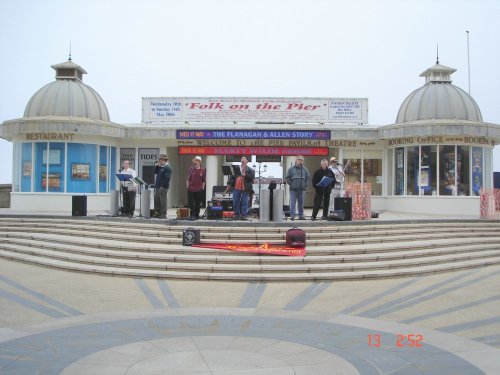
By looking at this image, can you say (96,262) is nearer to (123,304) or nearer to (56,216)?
(123,304)

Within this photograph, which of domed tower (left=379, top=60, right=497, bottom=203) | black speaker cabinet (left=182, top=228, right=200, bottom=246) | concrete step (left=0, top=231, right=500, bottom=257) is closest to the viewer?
concrete step (left=0, top=231, right=500, bottom=257)

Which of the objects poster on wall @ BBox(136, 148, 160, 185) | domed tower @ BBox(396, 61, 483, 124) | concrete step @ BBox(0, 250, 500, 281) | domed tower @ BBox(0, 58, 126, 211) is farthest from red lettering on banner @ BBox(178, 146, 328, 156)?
concrete step @ BBox(0, 250, 500, 281)

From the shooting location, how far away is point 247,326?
779 centimetres

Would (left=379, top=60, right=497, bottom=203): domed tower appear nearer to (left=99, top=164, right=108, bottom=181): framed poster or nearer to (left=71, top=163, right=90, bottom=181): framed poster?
(left=99, top=164, right=108, bottom=181): framed poster

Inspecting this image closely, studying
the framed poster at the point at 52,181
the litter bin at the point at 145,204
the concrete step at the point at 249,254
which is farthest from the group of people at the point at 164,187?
the framed poster at the point at 52,181

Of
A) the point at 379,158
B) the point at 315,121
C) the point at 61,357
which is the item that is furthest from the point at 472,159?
the point at 61,357

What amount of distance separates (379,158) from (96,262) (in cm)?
1626

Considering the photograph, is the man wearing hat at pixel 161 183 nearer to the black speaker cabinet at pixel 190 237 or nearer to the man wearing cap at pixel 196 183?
the man wearing cap at pixel 196 183

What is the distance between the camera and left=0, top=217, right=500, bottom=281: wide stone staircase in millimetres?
11961

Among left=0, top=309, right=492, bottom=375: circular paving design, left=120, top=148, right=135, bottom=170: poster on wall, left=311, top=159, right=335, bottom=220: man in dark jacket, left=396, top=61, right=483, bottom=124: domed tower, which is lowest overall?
left=0, top=309, right=492, bottom=375: circular paving design

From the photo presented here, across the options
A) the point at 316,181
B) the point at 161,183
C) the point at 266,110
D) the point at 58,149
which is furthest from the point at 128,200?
the point at 266,110

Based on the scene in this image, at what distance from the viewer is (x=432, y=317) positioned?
8406 mm
